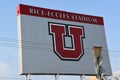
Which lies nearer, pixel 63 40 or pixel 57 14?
pixel 63 40

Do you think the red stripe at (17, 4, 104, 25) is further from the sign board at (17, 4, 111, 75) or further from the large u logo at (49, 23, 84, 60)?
the large u logo at (49, 23, 84, 60)

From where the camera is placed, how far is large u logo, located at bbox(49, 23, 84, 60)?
27.1m

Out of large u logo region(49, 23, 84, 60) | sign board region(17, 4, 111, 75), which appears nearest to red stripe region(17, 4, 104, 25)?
sign board region(17, 4, 111, 75)

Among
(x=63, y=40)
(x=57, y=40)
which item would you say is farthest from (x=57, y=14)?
(x=57, y=40)

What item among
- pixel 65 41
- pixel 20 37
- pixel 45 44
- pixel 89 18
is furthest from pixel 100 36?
pixel 20 37

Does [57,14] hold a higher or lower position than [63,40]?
higher

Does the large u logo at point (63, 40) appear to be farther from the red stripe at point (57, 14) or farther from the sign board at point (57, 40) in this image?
the red stripe at point (57, 14)

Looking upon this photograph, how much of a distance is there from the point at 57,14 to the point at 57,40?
8.12 ft

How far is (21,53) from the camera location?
2466 centimetres

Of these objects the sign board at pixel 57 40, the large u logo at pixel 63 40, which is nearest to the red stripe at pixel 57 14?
the sign board at pixel 57 40

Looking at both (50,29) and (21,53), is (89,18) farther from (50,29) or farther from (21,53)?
(21,53)

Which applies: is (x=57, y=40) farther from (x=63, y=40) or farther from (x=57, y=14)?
(x=57, y=14)

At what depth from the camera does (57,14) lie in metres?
28.3

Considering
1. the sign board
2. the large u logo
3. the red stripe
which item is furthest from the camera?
the large u logo
